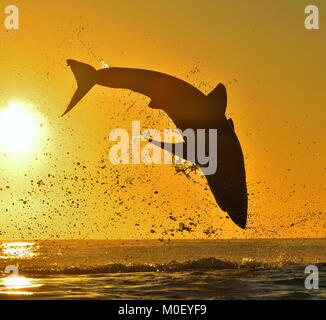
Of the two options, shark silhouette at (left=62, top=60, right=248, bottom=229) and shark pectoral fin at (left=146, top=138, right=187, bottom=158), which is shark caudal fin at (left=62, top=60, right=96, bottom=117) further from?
shark pectoral fin at (left=146, top=138, right=187, bottom=158)

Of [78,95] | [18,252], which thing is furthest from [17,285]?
[18,252]

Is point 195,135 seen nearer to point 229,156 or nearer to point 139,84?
point 229,156

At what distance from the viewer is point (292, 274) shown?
2394 cm

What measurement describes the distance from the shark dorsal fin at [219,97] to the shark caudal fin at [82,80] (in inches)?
166

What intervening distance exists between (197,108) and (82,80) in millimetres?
4381

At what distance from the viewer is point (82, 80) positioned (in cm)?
2189

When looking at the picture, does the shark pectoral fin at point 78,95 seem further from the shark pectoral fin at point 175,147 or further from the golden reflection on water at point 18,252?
the golden reflection on water at point 18,252

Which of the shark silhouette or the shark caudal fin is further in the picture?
the shark caudal fin

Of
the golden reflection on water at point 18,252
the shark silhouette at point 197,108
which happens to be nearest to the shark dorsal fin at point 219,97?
the shark silhouette at point 197,108

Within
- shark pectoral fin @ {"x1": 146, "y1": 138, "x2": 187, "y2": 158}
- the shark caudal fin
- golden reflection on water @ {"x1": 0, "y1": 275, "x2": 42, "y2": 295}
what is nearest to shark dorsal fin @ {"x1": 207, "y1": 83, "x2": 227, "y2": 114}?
shark pectoral fin @ {"x1": 146, "y1": 138, "x2": 187, "y2": 158}

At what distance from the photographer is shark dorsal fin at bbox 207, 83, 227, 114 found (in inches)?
815

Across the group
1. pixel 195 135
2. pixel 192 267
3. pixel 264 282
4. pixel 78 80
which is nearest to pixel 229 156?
pixel 195 135

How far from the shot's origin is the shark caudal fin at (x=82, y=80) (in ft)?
70.3

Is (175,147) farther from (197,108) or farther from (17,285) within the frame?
(17,285)
